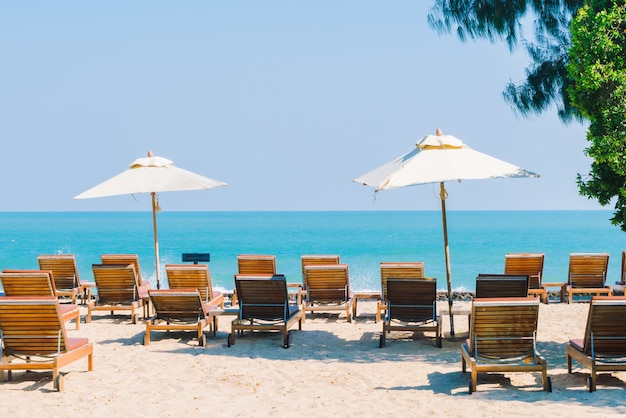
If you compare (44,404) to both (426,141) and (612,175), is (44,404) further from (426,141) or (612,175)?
(612,175)

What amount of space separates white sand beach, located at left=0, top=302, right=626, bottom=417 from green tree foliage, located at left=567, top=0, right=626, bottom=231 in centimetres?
181

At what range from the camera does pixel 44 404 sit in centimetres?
611

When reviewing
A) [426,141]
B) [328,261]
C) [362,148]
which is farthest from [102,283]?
[362,148]

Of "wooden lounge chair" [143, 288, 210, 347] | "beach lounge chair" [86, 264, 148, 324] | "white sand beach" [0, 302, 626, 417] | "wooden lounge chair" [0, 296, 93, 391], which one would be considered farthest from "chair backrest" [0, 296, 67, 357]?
"beach lounge chair" [86, 264, 148, 324]

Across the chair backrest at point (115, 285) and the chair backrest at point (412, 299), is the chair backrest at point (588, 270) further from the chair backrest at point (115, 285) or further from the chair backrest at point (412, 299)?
the chair backrest at point (115, 285)

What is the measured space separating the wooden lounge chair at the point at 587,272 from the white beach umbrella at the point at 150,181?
576cm

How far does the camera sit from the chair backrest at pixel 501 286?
314 inches

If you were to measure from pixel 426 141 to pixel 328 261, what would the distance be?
362cm

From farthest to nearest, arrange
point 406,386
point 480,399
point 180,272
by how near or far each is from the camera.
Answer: point 180,272, point 406,386, point 480,399

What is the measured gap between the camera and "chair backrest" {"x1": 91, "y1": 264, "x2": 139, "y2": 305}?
32.8ft

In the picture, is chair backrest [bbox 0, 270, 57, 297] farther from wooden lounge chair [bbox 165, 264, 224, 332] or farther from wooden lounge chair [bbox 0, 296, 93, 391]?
wooden lounge chair [bbox 0, 296, 93, 391]

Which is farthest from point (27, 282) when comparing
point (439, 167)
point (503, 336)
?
point (503, 336)

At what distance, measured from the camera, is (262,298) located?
859cm

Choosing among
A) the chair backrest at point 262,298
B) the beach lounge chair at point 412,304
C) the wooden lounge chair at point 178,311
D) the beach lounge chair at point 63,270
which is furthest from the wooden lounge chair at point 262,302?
the beach lounge chair at point 63,270
